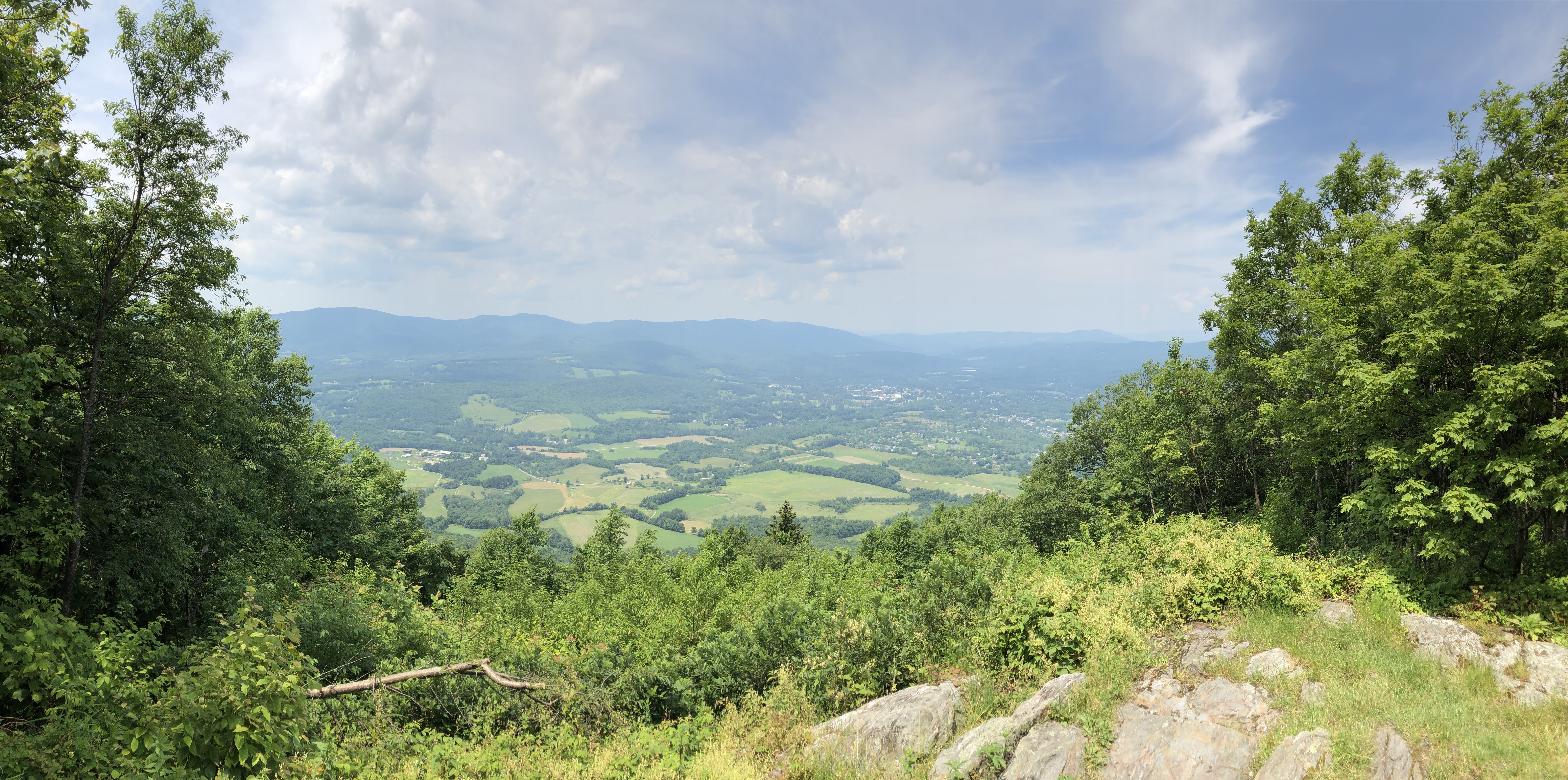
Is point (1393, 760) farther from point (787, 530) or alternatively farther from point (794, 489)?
point (794, 489)

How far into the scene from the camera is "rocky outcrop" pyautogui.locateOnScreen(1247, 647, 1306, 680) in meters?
6.88

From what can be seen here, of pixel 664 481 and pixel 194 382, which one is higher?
pixel 194 382

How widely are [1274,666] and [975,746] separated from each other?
13.4 ft

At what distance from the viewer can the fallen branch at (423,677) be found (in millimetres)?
6520

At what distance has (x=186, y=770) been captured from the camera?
183 inches

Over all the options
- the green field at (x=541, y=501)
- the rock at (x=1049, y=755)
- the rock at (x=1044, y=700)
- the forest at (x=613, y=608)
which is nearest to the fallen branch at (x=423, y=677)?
the forest at (x=613, y=608)

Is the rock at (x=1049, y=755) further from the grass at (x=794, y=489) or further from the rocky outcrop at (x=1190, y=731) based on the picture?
the grass at (x=794, y=489)

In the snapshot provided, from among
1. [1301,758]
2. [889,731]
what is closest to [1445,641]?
[1301,758]

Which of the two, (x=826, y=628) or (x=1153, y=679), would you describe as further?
(x=826, y=628)

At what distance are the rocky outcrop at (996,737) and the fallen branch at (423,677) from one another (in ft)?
15.2

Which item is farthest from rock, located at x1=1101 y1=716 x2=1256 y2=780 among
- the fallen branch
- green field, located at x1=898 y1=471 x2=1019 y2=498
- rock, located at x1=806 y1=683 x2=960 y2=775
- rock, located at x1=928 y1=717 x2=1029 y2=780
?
green field, located at x1=898 y1=471 x2=1019 y2=498

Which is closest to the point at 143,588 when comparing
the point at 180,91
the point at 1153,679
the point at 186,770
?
the point at 180,91

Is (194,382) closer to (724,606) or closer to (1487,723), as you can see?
(724,606)

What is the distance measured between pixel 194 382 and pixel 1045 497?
1433 inches
